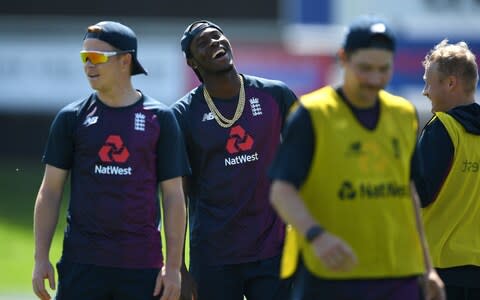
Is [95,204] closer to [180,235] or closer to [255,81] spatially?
[180,235]

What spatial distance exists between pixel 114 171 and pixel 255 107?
1.21 metres

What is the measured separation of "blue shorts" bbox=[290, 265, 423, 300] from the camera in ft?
16.9

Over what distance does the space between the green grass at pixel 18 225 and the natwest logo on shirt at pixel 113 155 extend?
4.46m

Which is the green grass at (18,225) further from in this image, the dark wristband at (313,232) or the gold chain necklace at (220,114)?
the dark wristband at (313,232)

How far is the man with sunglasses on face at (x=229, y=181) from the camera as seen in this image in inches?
271

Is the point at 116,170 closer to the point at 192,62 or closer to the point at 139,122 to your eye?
the point at 139,122

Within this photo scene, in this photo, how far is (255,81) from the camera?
7.14m

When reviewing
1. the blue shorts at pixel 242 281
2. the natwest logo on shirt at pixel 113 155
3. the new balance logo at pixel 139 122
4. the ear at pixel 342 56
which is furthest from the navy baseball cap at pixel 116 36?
the ear at pixel 342 56

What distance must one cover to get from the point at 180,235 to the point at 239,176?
80cm

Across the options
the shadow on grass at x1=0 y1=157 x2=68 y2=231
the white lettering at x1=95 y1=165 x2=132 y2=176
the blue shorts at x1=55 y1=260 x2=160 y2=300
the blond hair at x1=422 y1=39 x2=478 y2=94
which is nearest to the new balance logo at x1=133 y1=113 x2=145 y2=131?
the white lettering at x1=95 y1=165 x2=132 y2=176

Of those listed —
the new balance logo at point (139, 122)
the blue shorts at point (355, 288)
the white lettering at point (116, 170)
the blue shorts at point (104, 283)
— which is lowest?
the blue shorts at point (104, 283)

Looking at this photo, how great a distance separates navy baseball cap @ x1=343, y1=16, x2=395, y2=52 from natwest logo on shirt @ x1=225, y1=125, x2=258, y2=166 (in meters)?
1.84

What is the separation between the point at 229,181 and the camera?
6883 mm

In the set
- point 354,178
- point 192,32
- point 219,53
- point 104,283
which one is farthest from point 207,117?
point 354,178
